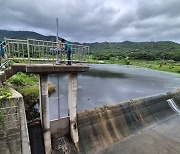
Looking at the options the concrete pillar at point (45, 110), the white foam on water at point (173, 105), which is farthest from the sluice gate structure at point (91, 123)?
the white foam on water at point (173, 105)

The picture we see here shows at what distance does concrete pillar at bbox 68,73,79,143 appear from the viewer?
35.4 ft

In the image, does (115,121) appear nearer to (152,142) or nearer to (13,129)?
(152,142)

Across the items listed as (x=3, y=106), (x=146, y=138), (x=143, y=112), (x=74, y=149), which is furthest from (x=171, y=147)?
(x=3, y=106)

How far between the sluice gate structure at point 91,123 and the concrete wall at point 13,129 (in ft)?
5.72

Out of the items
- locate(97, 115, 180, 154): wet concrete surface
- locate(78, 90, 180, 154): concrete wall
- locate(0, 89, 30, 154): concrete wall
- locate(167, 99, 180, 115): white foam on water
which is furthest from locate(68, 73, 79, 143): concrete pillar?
locate(167, 99, 180, 115): white foam on water

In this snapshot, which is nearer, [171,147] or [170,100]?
[171,147]

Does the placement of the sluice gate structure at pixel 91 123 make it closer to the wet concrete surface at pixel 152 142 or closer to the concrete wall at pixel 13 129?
the wet concrete surface at pixel 152 142

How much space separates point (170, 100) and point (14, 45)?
21160 mm

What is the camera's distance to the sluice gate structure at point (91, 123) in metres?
9.09

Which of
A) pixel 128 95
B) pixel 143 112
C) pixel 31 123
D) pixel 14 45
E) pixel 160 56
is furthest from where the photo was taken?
pixel 160 56

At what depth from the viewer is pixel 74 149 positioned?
11086mm

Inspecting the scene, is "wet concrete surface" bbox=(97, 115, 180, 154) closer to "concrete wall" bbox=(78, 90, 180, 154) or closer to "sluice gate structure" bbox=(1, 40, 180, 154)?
"sluice gate structure" bbox=(1, 40, 180, 154)

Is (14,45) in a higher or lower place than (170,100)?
higher

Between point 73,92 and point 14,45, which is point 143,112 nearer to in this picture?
point 73,92
